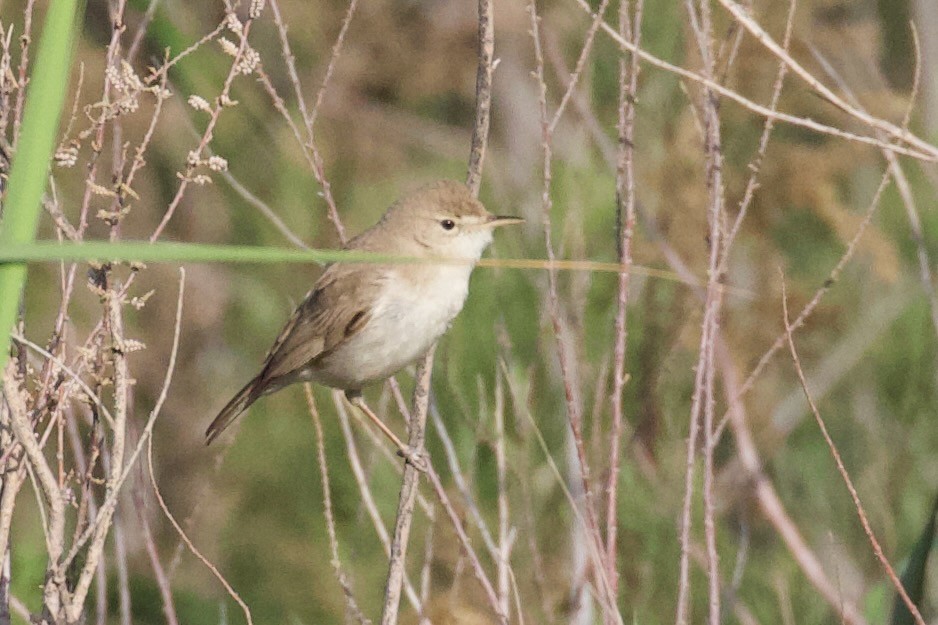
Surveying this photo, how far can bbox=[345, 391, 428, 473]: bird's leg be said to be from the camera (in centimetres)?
248

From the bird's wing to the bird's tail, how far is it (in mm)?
41

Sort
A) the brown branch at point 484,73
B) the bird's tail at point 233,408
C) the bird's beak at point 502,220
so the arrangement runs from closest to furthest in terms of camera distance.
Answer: the brown branch at point 484,73 < the bird's beak at point 502,220 < the bird's tail at point 233,408

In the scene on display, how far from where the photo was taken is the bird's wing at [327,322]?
3.72 meters

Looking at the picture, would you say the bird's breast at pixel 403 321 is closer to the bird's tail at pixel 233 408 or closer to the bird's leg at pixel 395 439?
the bird's leg at pixel 395 439

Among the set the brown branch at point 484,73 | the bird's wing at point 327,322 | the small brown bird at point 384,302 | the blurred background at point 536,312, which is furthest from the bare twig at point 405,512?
the bird's wing at point 327,322

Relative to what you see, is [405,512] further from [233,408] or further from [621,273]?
[233,408]

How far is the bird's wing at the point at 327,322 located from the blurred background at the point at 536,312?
281 millimetres

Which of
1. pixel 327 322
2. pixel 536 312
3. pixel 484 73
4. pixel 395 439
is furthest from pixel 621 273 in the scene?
pixel 536 312

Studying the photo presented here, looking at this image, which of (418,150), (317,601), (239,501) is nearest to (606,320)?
(317,601)

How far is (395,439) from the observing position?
3.58 meters

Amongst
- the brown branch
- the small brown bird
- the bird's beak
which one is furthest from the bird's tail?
the brown branch

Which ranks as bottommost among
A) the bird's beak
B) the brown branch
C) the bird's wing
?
the bird's wing

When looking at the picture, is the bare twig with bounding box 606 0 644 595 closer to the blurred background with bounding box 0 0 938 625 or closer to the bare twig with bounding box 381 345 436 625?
the blurred background with bounding box 0 0 938 625

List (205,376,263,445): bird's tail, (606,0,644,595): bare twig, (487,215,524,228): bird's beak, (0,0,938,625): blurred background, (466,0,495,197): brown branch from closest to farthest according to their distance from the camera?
(606,0,644,595): bare twig < (466,0,495,197): brown branch < (487,215,524,228): bird's beak < (205,376,263,445): bird's tail < (0,0,938,625): blurred background
